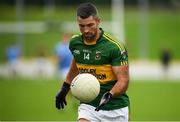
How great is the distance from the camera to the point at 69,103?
23.4 meters

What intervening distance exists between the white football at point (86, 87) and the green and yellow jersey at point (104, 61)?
0.98 ft

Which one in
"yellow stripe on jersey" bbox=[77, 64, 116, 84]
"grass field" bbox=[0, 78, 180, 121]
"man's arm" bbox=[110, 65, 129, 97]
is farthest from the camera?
"grass field" bbox=[0, 78, 180, 121]

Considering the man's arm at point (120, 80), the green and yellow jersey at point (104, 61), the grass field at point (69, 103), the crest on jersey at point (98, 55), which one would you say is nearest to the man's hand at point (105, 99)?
the man's arm at point (120, 80)

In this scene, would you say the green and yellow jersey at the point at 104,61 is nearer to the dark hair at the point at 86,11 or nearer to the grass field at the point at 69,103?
the dark hair at the point at 86,11

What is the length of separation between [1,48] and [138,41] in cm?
1247

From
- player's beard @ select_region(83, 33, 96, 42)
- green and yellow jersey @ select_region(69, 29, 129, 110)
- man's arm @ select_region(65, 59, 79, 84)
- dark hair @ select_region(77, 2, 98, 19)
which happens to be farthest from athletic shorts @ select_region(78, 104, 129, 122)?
dark hair @ select_region(77, 2, 98, 19)

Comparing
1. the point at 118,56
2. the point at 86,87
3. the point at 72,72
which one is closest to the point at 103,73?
the point at 118,56

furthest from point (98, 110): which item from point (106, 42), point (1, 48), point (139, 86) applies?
point (1, 48)

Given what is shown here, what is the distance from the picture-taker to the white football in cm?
978

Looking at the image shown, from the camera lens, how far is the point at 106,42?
401 inches

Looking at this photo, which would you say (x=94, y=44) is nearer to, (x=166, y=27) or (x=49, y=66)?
(x=49, y=66)

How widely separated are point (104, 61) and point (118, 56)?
0.24 meters

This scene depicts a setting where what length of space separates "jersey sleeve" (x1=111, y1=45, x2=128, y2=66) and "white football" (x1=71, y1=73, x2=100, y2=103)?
38 centimetres

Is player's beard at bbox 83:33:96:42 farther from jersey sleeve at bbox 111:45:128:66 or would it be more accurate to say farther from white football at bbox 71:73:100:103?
white football at bbox 71:73:100:103
